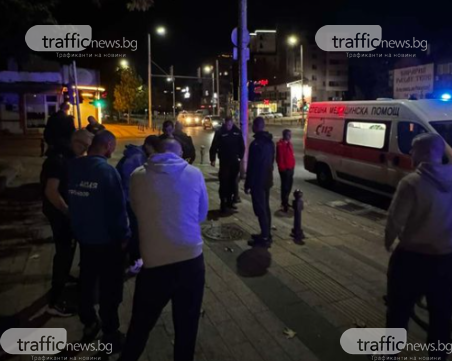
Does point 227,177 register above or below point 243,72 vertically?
below

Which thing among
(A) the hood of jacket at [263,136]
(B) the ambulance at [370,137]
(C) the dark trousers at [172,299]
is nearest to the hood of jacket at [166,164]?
(C) the dark trousers at [172,299]

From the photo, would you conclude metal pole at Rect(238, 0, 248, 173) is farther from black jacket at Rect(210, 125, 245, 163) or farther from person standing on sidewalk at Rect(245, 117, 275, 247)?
person standing on sidewalk at Rect(245, 117, 275, 247)

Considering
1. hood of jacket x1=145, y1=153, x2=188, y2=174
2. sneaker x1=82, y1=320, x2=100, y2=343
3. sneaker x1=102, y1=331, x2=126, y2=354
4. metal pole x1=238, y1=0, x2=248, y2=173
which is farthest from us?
metal pole x1=238, y1=0, x2=248, y2=173

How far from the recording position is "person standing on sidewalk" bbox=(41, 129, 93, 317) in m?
4.19

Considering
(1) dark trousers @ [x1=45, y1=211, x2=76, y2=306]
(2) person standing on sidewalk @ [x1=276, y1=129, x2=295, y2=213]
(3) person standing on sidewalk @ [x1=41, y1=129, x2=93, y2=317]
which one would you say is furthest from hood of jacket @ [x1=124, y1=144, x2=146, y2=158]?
(2) person standing on sidewalk @ [x1=276, y1=129, x2=295, y2=213]

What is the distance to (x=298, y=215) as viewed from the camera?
23.9ft

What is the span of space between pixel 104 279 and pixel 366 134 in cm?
830

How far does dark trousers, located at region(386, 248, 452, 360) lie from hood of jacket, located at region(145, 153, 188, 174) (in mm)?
1801

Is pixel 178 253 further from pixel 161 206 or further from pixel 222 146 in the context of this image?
pixel 222 146

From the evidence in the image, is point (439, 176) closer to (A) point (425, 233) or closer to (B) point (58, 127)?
(A) point (425, 233)

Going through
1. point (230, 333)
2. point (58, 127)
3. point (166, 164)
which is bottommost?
point (230, 333)

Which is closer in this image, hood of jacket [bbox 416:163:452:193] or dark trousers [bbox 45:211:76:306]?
hood of jacket [bbox 416:163:452:193]

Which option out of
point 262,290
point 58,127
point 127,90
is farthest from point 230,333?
point 127,90

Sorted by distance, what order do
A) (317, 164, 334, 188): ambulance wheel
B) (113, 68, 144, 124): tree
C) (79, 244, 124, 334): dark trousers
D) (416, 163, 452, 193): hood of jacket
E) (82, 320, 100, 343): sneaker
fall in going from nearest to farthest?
(416, 163, 452, 193): hood of jacket
(79, 244, 124, 334): dark trousers
(82, 320, 100, 343): sneaker
(317, 164, 334, 188): ambulance wheel
(113, 68, 144, 124): tree
